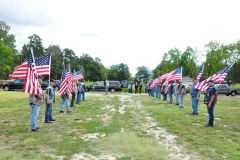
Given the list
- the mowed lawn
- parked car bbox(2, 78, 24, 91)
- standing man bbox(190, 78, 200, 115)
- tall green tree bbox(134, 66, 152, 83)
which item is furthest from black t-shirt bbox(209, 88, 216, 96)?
tall green tree bbox(134, 66, 152, 83)

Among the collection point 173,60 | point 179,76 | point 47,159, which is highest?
point 173,60

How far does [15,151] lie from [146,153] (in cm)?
321

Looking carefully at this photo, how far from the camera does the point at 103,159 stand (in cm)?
516

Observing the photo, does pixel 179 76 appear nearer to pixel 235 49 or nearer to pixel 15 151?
pixel 15 151

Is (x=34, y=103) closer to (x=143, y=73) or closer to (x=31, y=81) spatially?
(x=31, y=81)

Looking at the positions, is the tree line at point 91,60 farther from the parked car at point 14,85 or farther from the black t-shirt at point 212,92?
the black t-shirt at point 212,92

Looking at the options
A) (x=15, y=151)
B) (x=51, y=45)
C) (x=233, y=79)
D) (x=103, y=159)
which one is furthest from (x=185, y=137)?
(x=51, y=45)

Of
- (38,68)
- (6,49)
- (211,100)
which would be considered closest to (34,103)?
(38,68)

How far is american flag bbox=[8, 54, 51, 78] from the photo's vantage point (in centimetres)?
848

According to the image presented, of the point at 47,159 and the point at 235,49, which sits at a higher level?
the point at 235,49

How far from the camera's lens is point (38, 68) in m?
8.65

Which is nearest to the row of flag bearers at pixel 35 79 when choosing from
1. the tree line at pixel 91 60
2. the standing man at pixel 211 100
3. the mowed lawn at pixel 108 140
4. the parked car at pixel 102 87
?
the mowed lawn at pixel 108 140

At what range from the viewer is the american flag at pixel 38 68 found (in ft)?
→ 27.8

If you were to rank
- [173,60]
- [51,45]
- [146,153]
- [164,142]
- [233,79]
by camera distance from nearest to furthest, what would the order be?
[146,153], [164,142], [233,79], [173,60], [51,45]
